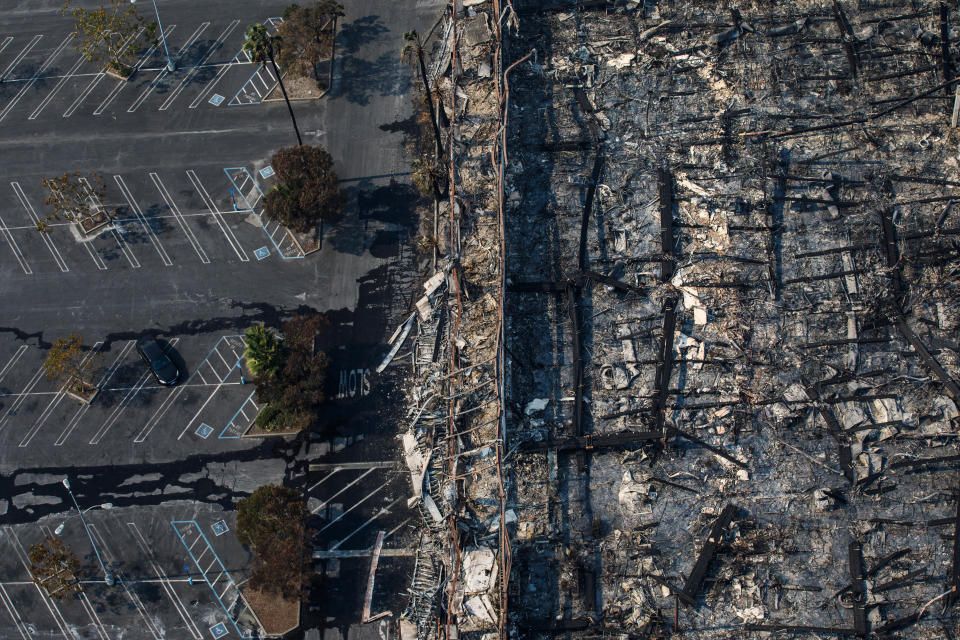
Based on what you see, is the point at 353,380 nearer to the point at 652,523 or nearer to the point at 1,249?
the point at 652,523

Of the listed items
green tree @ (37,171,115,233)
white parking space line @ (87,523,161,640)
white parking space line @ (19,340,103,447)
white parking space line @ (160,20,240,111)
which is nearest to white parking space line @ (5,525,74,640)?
white parking space line @ (87,523,161,640)

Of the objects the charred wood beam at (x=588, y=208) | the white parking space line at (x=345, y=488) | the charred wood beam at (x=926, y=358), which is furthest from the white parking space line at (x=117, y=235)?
the charred wood beam at (x=926, y=358)

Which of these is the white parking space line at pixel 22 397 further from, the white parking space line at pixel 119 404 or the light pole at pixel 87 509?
the light pole at pixel 87 509

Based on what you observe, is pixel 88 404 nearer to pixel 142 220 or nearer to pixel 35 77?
pixel 142 220

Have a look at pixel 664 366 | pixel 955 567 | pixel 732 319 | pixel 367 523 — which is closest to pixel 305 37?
pixel 367 523

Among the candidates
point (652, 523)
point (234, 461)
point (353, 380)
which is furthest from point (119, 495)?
point (652, 523)

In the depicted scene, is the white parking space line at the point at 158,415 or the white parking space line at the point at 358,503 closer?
the white parking space line at the point at 358,503
